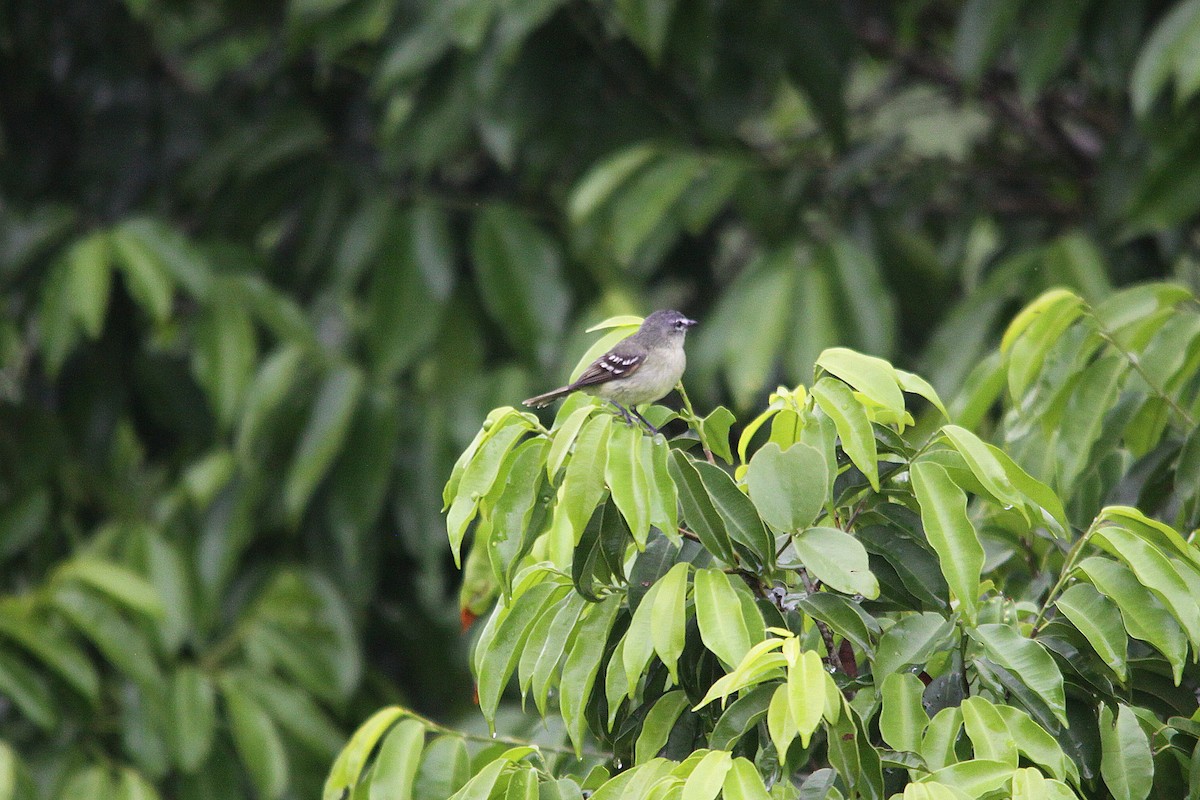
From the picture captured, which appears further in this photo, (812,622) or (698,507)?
(812,622)

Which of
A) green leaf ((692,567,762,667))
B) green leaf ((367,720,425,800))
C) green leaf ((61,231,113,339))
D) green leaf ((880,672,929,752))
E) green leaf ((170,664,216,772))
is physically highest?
green leaf ((61,231,113,339))

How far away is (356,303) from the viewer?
580cm

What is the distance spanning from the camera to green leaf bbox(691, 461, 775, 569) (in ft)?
6.66

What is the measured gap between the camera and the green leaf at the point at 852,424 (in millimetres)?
1966

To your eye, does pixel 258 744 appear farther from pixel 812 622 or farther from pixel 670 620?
pixel 670 620

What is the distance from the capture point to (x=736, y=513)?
2035 millimetres

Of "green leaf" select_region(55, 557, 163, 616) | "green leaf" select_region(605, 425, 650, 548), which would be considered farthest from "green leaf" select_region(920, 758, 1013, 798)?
"green leaf" select_region(55, 557, 163, 616)

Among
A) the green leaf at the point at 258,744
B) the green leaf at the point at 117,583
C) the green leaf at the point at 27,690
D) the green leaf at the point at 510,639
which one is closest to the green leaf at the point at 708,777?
the green leaf at the point at 510,639

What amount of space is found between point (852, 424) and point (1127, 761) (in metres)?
0.66

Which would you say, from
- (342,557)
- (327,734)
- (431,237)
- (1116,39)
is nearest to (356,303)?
(431,237)

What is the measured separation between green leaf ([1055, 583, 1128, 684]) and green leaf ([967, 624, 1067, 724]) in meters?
0.09

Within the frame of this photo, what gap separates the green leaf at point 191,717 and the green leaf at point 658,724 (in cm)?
288

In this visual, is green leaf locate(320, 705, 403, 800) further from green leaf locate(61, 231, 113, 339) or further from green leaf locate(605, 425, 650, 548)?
green leaf locate(61, 231, 113, 339)

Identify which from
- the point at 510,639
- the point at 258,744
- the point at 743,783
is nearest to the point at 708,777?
the point at 743,783
